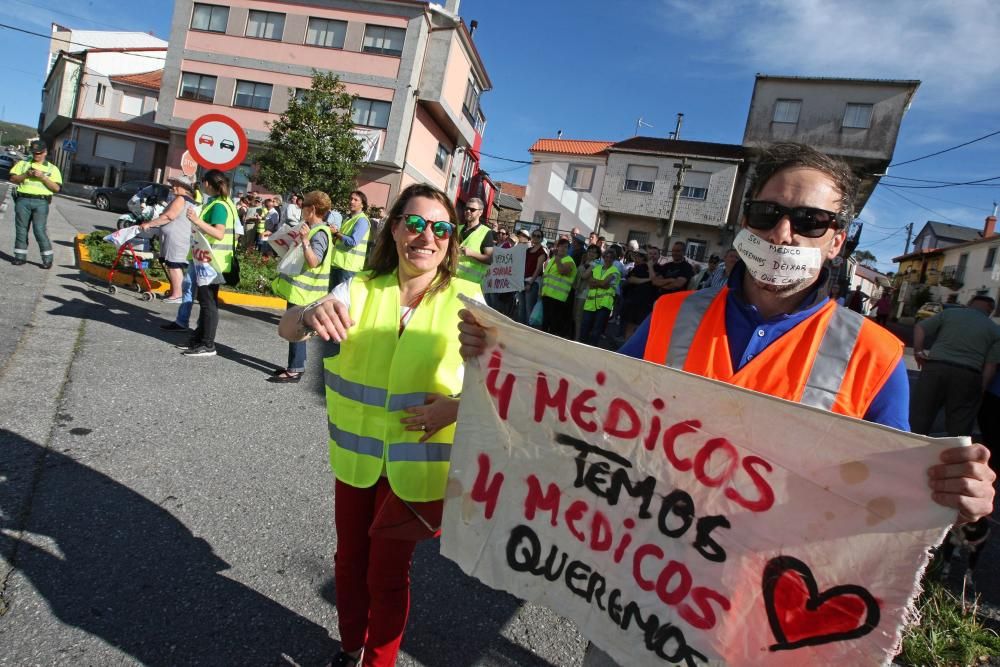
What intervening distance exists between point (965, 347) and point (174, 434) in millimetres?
6603

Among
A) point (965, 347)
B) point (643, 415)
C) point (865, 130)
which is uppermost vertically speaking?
point (865, 130)

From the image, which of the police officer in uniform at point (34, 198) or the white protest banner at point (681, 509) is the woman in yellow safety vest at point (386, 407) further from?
the police officer in uniform at point (34, 198)

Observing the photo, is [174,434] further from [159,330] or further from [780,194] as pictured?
[780,194]

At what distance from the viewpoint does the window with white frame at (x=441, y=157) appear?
31.8m

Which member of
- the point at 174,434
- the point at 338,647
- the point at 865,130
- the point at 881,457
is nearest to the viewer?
the point at 881,457

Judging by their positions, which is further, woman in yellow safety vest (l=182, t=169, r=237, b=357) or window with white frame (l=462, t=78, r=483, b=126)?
window with white frame (l=462, t=78, r=483, b=126)

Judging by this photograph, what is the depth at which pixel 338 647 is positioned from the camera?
242 centimetres

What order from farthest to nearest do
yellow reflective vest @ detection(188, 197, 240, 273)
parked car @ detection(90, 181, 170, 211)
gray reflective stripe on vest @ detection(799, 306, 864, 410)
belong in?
parked car @ detection(90, 181, 170, 211) → yellow reflective vest @ detection(188, 197, 240, 273) → gray reflective stripe on vest @ detection(799, 306, 864, 410)

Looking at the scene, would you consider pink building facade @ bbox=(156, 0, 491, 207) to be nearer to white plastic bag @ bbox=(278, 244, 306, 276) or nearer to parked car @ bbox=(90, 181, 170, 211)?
parked car @ bbox=(90, 181, 170, 211)

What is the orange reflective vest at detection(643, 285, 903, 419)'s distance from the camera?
1.49 meters

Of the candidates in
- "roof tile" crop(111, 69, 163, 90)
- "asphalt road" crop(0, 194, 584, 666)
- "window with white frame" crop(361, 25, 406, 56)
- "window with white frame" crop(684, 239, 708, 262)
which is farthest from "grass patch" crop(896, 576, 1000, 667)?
"roof tile" crop(111, 69, 163, 90)

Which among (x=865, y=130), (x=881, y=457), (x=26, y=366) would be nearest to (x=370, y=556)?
(x=881, y=457)

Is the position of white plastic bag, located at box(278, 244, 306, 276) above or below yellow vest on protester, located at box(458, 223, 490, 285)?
below

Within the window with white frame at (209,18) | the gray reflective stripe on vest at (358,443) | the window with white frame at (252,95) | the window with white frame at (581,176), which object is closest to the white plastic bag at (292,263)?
the gray reflective stripe on vest at (358,443)
